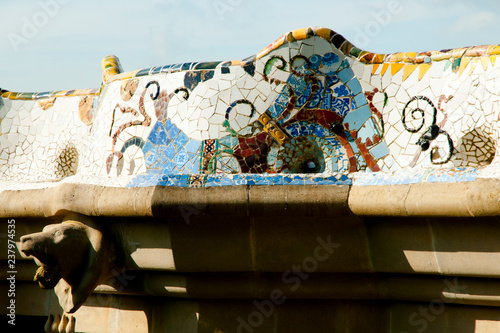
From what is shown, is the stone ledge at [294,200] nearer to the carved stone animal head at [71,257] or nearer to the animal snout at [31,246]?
the carved stone animal head at [71,257]

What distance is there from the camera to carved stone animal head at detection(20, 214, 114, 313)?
3.41 m

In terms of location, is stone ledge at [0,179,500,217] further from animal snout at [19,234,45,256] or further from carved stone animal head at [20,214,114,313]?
animal snout at [19,234,45,256]

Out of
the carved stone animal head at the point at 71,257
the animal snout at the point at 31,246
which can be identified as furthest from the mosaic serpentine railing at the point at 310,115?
the animal snout at the point at 31,246

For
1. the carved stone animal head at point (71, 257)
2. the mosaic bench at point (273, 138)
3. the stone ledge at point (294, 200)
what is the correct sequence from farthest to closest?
the carved stone animal head at point (71, 257) → the mosaic bench at point (273, 138) → the stone ledge at point (294, 200)

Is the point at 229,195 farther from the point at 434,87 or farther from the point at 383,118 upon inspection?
the point at 434,87

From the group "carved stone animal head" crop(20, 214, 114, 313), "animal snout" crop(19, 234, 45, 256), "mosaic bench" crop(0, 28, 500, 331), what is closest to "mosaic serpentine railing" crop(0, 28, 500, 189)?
"mosaic bench" crop(0, 28, 500, 331)

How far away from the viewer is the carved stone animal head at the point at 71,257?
341 centimetres

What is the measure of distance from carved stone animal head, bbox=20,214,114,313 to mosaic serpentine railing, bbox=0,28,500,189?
0.95 feet

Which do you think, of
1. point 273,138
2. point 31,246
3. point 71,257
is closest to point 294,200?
point 273,138

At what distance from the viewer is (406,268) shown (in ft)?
10.7

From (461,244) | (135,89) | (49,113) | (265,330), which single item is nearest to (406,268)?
(461,244)

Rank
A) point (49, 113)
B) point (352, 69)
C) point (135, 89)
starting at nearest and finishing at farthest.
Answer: point (352, 69), point (135, 89), point (49, 113)

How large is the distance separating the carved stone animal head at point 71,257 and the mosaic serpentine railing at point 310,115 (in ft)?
0.95

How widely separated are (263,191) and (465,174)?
0.88 meters
